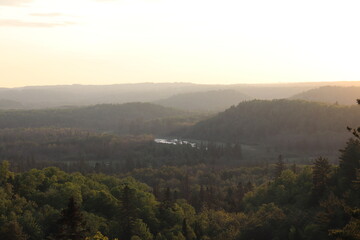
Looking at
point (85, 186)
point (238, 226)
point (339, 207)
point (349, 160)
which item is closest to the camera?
point (339, 207)

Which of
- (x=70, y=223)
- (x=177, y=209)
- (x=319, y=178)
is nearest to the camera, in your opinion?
(x=70, y=223)

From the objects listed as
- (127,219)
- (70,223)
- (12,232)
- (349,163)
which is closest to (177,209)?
(127,219)

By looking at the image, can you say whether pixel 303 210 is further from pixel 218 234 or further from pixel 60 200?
pixel 60 200

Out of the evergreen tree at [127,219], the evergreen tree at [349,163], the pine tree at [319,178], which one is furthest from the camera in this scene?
the pine tree at [319,178]

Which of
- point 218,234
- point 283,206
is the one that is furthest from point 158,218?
point 283,206

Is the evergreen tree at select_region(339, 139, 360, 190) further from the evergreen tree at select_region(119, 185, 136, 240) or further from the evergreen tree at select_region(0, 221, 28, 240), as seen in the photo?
the evergreen tree at select_region(0, 221, 28, 240)

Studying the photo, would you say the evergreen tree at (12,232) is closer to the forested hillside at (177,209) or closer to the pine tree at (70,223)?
the forested hillside at (177,209)

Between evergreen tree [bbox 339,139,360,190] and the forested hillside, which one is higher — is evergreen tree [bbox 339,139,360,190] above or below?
above

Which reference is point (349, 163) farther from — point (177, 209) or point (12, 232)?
point (12, 232)

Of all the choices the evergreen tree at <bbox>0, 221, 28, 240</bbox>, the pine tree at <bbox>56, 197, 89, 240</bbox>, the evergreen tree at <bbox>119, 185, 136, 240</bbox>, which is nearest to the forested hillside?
the evergreen tree at <bbox>0, 221, 28, 240</bbox>

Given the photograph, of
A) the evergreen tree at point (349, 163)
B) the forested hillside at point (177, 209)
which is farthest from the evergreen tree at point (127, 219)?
the evergreen tree at point (349, 163)

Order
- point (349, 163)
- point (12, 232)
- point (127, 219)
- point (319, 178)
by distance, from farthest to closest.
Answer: point (319, 178), point (349, 163), point (127, 219), point (12, 232)
